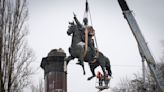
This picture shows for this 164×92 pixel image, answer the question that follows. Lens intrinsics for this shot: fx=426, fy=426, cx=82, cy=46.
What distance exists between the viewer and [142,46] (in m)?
17.0

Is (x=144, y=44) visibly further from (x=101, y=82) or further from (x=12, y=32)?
(x=12, y=32)

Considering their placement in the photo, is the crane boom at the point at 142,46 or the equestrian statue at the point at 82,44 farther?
the crane boom at the point at 142,46

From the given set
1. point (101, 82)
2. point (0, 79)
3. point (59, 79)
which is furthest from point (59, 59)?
point (0, 79)

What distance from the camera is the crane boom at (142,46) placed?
16.7 m

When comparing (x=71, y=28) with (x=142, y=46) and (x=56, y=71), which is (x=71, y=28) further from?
(x=142, y=46)

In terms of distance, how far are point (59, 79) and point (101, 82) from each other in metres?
1.59

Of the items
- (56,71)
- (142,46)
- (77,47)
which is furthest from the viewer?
(142,46)

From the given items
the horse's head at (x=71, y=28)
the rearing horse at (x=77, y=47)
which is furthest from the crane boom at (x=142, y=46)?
the horse's head at (x=71, y=28)

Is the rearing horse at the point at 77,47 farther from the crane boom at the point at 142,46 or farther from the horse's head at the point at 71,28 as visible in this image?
the crane boom at the point at 142,46

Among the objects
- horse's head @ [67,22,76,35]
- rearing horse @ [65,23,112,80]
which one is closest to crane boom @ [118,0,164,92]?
rearing horse @ [65,23,112,80]

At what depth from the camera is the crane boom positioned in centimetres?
1669

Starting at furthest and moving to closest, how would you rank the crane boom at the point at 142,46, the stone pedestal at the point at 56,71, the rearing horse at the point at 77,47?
the crane boom at the point at 142,46, the stone pedestal at the point at 56,71, the rearing horse at the point at 77,47

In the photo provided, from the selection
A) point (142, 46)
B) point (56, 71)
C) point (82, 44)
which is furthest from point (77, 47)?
point (142, 46)

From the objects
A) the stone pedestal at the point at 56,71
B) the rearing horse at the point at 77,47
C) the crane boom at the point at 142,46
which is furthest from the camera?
the crane boom at the point at 142,46
